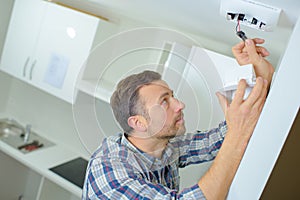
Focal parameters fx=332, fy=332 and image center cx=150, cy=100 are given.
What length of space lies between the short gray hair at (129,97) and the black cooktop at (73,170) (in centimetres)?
152

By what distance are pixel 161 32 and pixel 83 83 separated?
13.6 inches

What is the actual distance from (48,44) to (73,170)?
3.20 ft

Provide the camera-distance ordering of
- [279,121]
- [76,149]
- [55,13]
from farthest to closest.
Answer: [76,149] < [55,13] < [279,121]

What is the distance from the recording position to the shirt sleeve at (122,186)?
0.84 m

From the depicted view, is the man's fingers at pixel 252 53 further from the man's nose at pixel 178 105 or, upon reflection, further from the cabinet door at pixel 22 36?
the cabinet door at pixel 22 36

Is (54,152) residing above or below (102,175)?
below

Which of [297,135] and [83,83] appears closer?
[297,135]

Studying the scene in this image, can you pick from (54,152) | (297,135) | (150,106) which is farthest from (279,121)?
(54,152)

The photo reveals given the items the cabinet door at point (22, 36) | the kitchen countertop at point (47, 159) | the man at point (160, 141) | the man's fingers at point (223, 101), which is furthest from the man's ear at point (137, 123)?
the cabinet door at point (22, 36)

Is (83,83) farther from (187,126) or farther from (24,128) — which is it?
(24,128)

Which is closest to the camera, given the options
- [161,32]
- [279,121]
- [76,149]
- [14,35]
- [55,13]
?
[279,121]

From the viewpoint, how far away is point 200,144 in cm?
122

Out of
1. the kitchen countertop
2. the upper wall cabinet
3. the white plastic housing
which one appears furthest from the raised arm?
the kitchen countertop

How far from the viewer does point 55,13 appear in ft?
7.95
